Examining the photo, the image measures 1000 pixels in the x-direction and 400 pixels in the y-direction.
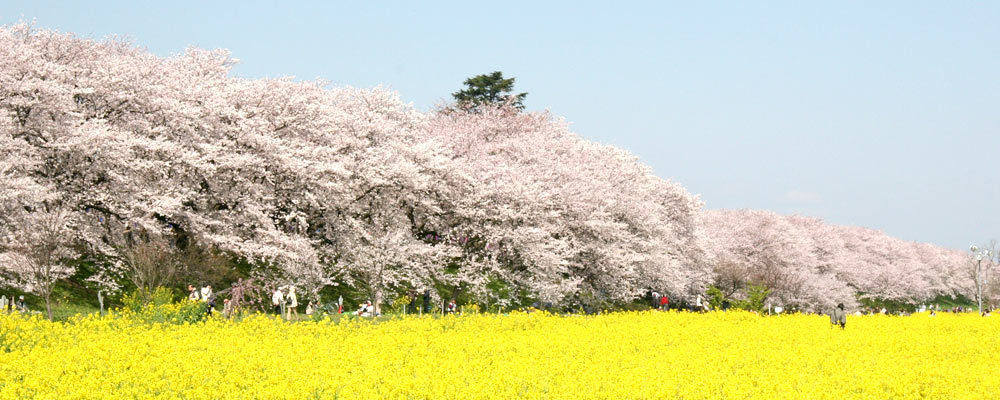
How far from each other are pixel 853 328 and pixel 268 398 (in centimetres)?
2267

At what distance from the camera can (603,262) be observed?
4500 cm

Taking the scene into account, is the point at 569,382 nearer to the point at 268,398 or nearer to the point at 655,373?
the point at 655,373

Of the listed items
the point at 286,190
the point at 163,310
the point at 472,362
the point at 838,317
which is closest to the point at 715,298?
the point at 838,317

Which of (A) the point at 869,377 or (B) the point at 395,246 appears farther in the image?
(B) the point at 395,246

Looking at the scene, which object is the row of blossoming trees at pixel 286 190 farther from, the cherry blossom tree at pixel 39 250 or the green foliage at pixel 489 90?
the green foliage at pixel 489 90

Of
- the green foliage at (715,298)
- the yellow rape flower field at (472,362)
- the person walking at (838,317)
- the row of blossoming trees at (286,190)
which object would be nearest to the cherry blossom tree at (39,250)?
the row of blossoming trees at (286,190)

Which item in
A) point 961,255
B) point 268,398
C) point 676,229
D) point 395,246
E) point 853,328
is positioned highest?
point 961,255

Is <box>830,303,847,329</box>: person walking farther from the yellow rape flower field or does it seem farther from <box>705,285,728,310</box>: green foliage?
<box>705,285,728,310</box>: green foliage

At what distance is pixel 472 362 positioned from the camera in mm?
16516

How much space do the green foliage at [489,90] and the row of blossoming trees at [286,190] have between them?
21.0 m

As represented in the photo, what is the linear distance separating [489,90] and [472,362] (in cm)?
6077

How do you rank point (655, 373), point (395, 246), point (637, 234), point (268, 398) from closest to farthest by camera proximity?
point (268, 398) < point (655, 373) < point (395, 246) < point (637, 234)

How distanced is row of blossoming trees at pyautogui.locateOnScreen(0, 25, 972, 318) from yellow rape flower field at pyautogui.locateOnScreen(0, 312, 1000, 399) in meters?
7.99

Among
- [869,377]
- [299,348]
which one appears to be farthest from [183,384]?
[869,377]
